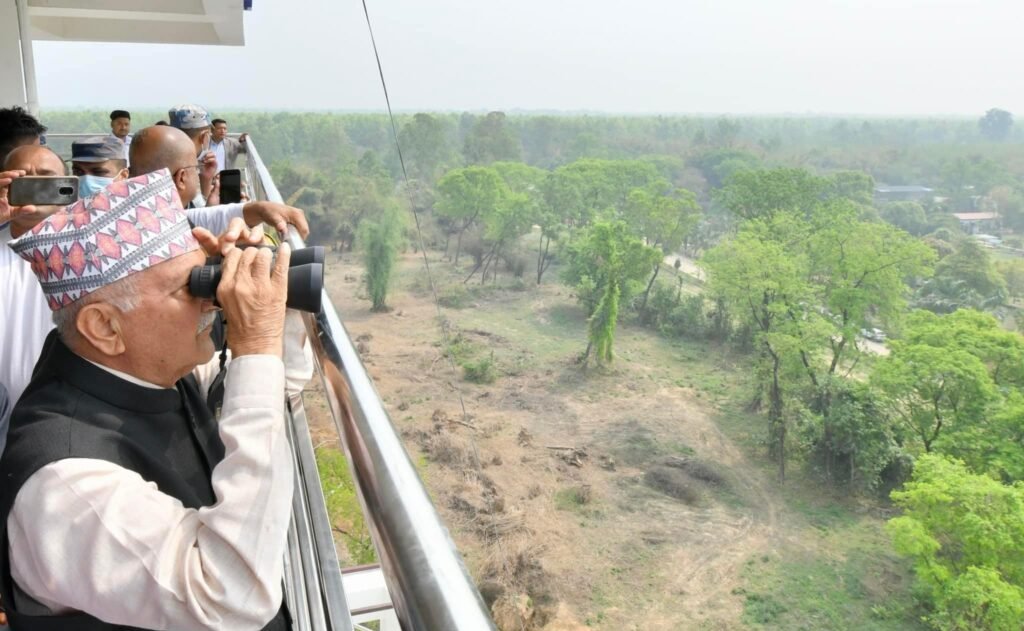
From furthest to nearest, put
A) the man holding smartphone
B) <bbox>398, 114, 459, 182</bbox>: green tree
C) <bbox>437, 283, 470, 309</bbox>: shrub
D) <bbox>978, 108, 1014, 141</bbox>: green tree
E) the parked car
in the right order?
<bbox>978, 108, 1014, 141</bbox>: green tree < <bbox>398, 114, 459, 182</bbox>: green tree < <bbox>437, 283, 470, 309</bbox>: shrub < the parked car < the man holding smartphone

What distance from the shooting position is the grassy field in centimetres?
2258

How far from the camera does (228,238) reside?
737mm

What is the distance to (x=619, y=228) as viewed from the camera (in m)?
34.6

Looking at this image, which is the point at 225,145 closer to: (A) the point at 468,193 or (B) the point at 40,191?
(B) the point at 40,191

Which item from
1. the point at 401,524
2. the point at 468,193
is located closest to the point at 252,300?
the point at 401,524

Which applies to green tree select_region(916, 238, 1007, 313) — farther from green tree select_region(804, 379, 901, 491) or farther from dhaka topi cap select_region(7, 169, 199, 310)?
dhaka topi cap select_region(7, 169, 199, 310)

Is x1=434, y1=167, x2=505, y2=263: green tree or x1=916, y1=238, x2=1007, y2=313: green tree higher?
x1=434, y1=167, x2=505, y2=263: green tree

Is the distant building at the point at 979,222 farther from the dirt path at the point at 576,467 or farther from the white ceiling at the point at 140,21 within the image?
the white ceiling at the point at 140,21

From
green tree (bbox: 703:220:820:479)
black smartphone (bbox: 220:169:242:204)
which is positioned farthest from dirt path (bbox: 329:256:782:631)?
black smartphone (bbox: 220:169:242:204)

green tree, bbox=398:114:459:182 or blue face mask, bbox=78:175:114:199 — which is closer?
blue face mask, bbox=78:175:114:199

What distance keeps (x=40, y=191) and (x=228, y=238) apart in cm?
49

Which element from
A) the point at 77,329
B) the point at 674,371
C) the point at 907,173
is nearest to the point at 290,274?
the point at 77,329

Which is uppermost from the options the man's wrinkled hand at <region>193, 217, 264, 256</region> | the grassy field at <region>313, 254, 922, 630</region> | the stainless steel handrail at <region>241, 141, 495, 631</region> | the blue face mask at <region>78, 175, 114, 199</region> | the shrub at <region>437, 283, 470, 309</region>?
the blue face mask at <region>78, 175, 114, 199</region>

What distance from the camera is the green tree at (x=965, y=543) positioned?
18.6 metres
